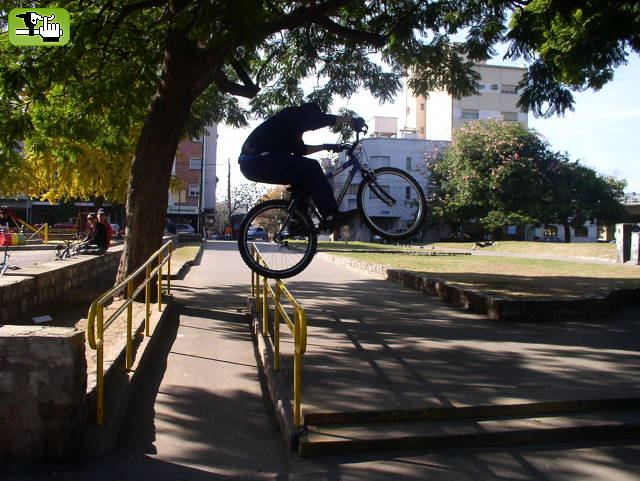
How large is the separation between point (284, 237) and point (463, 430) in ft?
8.21

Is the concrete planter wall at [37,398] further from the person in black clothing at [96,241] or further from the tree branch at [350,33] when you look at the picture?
the person in black clothing at [96,241]

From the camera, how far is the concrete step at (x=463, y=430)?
16.5 ft

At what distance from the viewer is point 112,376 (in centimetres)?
637

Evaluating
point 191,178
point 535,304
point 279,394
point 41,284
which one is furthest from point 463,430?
point 191,178

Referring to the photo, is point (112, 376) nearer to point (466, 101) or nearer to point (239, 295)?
point (239, 295)

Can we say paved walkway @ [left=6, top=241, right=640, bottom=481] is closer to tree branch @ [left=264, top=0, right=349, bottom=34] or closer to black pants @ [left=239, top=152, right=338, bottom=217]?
black pants @ [left=239, top=152, right=338, bottom=217]

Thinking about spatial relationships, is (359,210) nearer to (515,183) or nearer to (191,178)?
(515,183)


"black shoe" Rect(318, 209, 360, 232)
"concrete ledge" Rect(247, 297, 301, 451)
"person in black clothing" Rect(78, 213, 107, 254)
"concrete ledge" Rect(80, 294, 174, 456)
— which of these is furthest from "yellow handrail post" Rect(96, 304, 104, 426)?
"person in black clothing" Rect(78, 213, 107, 254)

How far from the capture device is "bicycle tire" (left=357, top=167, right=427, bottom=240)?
191 inches

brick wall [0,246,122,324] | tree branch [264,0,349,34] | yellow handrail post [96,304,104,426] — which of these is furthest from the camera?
brick wall [0,246,122,324]

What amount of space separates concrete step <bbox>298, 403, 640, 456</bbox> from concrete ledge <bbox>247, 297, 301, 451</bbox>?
0.15m

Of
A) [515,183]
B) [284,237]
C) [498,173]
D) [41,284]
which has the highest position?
[498,173]

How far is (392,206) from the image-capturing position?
505 centimetres

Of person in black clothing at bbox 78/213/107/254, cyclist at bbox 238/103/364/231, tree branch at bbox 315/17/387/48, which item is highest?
tree branch at bbox 315/17/387/48
